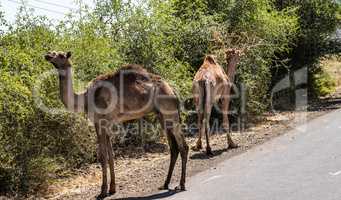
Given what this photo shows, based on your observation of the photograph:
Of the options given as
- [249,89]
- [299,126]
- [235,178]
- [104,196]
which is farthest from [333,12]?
[104,196]

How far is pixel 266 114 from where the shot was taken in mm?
21609

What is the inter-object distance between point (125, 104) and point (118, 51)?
490 cm

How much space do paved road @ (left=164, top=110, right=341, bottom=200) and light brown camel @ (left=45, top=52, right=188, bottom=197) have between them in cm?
79

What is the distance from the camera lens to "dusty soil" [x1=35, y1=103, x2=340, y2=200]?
415 inches

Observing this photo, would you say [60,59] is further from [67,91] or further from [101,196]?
[101,196]

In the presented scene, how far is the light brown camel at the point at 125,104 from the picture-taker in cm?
995

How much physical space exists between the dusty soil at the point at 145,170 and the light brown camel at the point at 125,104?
58cm

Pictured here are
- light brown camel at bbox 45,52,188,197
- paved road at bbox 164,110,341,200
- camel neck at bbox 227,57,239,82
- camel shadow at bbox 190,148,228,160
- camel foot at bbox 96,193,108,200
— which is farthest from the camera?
camel neck at bbox 227,57,239,82

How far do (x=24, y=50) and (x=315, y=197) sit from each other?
6.36 metres

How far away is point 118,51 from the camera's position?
1490 centimetres

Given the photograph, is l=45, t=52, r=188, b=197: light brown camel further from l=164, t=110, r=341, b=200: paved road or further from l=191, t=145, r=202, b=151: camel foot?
l=191, t=145, r=202, b=151: camel foot

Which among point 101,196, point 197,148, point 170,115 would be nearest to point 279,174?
point 170,115

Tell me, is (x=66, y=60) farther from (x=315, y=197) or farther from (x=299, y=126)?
(x=299, y=126)

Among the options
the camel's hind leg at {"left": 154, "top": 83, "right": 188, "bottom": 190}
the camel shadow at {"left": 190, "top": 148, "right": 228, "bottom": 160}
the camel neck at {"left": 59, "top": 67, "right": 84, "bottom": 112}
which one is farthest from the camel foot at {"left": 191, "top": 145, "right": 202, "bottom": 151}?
the camel neck at {"left": 59, "top": 67, "right": 84, "bottom": 112}
